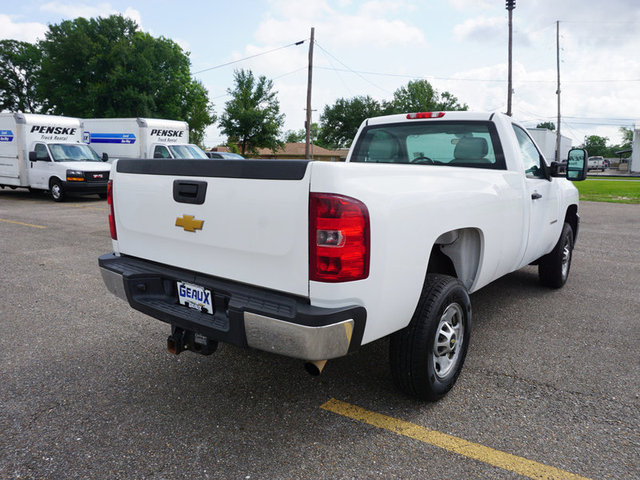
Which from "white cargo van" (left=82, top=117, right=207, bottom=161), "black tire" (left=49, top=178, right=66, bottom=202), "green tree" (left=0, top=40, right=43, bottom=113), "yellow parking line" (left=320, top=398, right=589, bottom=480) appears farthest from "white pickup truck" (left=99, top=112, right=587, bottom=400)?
"green tree" (left=0, top=40, right=43, bottom=113)

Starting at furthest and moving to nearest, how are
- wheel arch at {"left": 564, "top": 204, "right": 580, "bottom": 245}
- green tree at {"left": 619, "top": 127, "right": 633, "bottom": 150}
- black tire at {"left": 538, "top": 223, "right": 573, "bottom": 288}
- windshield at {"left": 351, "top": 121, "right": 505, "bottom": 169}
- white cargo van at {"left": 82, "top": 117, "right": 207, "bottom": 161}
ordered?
green tree at {"left": 619, "top": 127, "right": 633, "bottom": 150}
white cargo van at {"left": 82, "top": 117, "right": 207, "bottom": 161}
wheel arch at {"left": 564, "top": 204, "right": 580, "bottom": 245}
black tire at {"left": 538, "top": 223, "right": 573, "bottom": 288}
windshield at {"left": 351, "top": 121, "right": 505, "bottom": 169}

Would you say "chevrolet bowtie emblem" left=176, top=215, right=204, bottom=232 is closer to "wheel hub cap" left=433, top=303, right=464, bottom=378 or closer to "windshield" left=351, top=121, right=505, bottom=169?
"wheel hub cap" left=433, top=303, right=464, bottom=378

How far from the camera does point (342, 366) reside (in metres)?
3.49

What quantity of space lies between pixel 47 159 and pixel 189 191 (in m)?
15.5

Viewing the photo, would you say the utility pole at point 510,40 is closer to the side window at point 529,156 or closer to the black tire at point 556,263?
the black tire at point 556,263

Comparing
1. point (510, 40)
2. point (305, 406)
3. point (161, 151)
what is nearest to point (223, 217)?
point (305, 406)

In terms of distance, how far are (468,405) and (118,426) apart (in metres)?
→ 2.05

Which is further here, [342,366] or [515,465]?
[342,366]

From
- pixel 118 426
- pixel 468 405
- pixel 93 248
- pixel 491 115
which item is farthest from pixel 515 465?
pixel 93 248

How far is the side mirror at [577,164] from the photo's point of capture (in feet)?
15.6

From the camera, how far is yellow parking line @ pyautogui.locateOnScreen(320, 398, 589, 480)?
2.32 meters

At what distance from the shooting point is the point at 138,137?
62.1ft

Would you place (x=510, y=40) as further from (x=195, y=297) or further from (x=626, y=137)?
(x=626, y=137)

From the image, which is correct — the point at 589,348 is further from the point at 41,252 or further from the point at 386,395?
the point at 41,252
